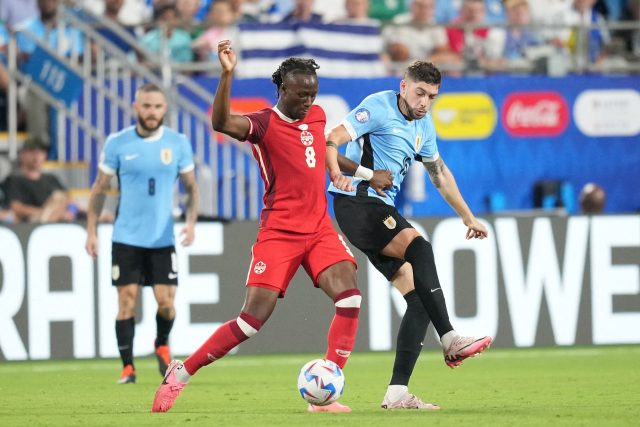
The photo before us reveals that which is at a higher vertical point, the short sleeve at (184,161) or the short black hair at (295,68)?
the short black hair at (295,68)

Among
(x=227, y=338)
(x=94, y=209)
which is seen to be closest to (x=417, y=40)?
(x=94, y=209)

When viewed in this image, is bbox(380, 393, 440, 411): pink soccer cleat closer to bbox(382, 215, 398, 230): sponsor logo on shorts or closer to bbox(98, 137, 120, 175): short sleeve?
bbox(382, 215, 398, 230): sponsor logo on shorts

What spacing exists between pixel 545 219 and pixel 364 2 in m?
5.22

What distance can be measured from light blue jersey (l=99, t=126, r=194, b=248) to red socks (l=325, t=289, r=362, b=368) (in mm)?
3492

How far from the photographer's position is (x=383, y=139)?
8992 mm

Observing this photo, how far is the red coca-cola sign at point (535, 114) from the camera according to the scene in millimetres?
18219

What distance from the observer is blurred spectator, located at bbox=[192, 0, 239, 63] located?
17609mm

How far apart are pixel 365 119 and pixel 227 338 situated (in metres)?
1.65

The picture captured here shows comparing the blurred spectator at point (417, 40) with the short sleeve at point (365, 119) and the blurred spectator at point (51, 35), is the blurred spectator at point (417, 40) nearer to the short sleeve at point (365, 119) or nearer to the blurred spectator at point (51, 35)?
the blurred spectator at point (51, 35)

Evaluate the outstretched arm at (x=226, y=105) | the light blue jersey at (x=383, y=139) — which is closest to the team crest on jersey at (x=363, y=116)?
the light blue jersey at (x=383, y=139)

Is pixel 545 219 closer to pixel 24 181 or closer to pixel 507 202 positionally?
pixel 507 202

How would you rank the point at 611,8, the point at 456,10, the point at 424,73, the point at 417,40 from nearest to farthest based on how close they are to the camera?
1. the point at 424,73
2. the point at 417,40
3. the point at 456,10
4. the point at 611,8

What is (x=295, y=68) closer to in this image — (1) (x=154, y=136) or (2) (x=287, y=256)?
(2) (x=287, y=256)

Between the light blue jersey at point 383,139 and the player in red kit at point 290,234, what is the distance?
40 cm
